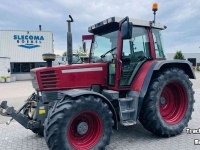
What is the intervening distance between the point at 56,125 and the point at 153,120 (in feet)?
6.93

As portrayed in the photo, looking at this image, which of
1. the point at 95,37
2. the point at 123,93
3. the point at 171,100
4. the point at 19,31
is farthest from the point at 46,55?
the point at 19,31

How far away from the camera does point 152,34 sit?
4.57 m

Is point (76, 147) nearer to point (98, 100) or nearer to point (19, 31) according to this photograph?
point (98, 100)

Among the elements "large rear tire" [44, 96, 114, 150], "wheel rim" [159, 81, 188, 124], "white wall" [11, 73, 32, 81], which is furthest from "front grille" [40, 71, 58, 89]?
"white wall" [11, 73, 32, 81]

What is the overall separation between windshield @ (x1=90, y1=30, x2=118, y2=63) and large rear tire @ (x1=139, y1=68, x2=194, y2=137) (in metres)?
1.19

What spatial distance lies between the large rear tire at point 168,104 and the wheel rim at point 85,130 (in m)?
1.19

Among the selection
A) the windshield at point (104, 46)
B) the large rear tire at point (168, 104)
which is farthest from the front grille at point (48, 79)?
the large rear tire at point (168, 104)

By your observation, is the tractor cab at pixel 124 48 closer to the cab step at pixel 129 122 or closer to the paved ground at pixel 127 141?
the cab step at pixel 129 122

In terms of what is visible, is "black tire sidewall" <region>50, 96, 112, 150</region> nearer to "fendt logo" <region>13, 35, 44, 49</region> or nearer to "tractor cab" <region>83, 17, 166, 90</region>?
"tractor cab" <region>83, 17, 166, 90</region>

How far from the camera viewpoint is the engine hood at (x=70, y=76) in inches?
146

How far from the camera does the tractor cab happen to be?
160 inches

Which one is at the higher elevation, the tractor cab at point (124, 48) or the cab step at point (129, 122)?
the tractor cab at point (124, 48)

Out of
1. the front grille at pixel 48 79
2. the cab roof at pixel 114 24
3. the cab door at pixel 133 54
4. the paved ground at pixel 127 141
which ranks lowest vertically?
the paved ground at pixel 127 141

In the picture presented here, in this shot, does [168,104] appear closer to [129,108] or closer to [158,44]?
[129,108]
